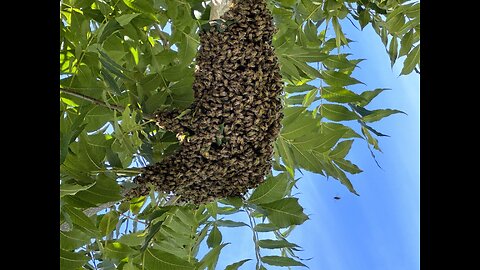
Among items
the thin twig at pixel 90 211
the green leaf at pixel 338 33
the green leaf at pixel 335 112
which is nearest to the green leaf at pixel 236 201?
the thin twig at pixel 90 211

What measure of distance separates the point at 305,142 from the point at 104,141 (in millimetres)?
414

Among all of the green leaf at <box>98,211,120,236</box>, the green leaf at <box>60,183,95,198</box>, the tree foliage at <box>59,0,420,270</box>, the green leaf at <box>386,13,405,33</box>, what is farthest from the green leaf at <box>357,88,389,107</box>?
the green leaf at <box>60,183,95,198</box>

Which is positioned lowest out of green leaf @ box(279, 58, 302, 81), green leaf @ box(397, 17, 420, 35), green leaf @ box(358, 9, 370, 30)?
green leaf @ box(279, 58, 302, 81)

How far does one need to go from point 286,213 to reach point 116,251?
0.32 m

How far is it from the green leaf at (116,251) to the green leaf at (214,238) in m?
0.22

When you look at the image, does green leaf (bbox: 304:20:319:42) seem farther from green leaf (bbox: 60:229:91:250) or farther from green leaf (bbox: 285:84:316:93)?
green leaf (bbox: 60:229:91:250)

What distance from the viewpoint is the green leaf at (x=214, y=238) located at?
4.06 feet

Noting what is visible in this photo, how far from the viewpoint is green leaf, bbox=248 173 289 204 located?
1075 mm

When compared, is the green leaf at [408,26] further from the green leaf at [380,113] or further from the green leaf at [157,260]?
the green leaf at [157,260]
